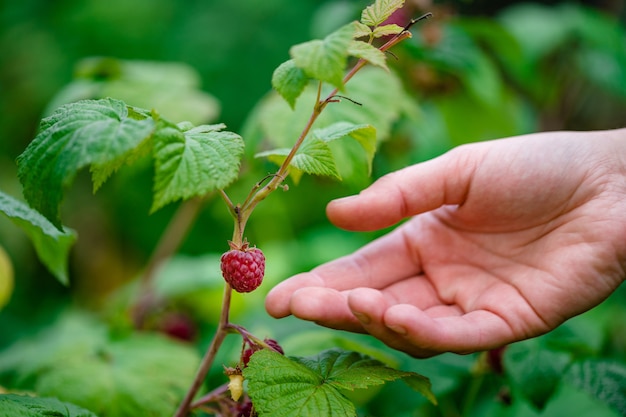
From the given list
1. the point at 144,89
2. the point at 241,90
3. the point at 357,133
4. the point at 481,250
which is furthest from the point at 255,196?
the point at 241,90

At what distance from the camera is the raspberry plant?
0.55 meters

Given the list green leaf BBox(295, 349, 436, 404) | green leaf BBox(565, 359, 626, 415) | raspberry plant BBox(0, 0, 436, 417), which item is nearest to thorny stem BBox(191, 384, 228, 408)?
raspberry plant BBox(0, 0, 436, 417)

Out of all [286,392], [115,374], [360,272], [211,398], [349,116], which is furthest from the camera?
[349,116]

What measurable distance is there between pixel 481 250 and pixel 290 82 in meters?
0.47

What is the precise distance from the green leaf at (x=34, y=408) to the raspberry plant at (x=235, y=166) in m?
0.14

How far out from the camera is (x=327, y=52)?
1.91 feet

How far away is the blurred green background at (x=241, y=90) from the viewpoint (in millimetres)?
1442

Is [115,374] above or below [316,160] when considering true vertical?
below

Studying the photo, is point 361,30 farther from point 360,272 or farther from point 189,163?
point 360,272

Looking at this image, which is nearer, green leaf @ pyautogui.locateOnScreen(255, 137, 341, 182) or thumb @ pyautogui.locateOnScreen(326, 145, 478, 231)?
green leaf @ pyautogui.locateOnScreen(255, 137, 341, 182)

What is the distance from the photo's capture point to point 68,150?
1.81 feet

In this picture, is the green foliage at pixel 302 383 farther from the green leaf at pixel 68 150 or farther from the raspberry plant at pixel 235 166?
the green leaf at pixel 68 150

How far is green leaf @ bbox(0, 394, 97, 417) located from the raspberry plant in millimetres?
136

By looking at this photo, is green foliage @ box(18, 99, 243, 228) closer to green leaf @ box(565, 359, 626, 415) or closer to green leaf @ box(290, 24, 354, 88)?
green leaf @ box(290, 24, 354, 88)
